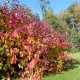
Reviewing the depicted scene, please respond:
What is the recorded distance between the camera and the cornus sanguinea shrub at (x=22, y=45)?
736 cm

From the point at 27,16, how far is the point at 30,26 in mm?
881

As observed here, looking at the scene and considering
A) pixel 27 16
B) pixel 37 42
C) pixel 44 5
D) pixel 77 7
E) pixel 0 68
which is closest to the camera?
pixel 0 68

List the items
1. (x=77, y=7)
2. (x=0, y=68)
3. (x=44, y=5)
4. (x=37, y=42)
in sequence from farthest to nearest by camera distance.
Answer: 1. (x=77, y=7)
2. (x=44, y=5)
3. (x=37, y=42)
4. (x=0, y=68)

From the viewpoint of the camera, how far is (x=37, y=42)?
7613 mm

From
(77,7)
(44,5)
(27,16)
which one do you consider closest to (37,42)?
(27,16)

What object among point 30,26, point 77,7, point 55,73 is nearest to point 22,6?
point 30,26

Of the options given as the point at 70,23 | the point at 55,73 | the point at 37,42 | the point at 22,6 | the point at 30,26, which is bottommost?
the point at 55,73

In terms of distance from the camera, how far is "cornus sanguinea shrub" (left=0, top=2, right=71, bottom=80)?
24.1ft

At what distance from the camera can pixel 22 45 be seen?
7551 millimetres

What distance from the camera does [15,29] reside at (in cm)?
743

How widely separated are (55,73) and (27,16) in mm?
2100

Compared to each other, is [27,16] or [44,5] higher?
[44,5]

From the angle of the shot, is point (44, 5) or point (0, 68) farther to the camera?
point (44, 5)

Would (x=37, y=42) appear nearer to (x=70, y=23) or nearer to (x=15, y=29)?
(x=15, y=29)
